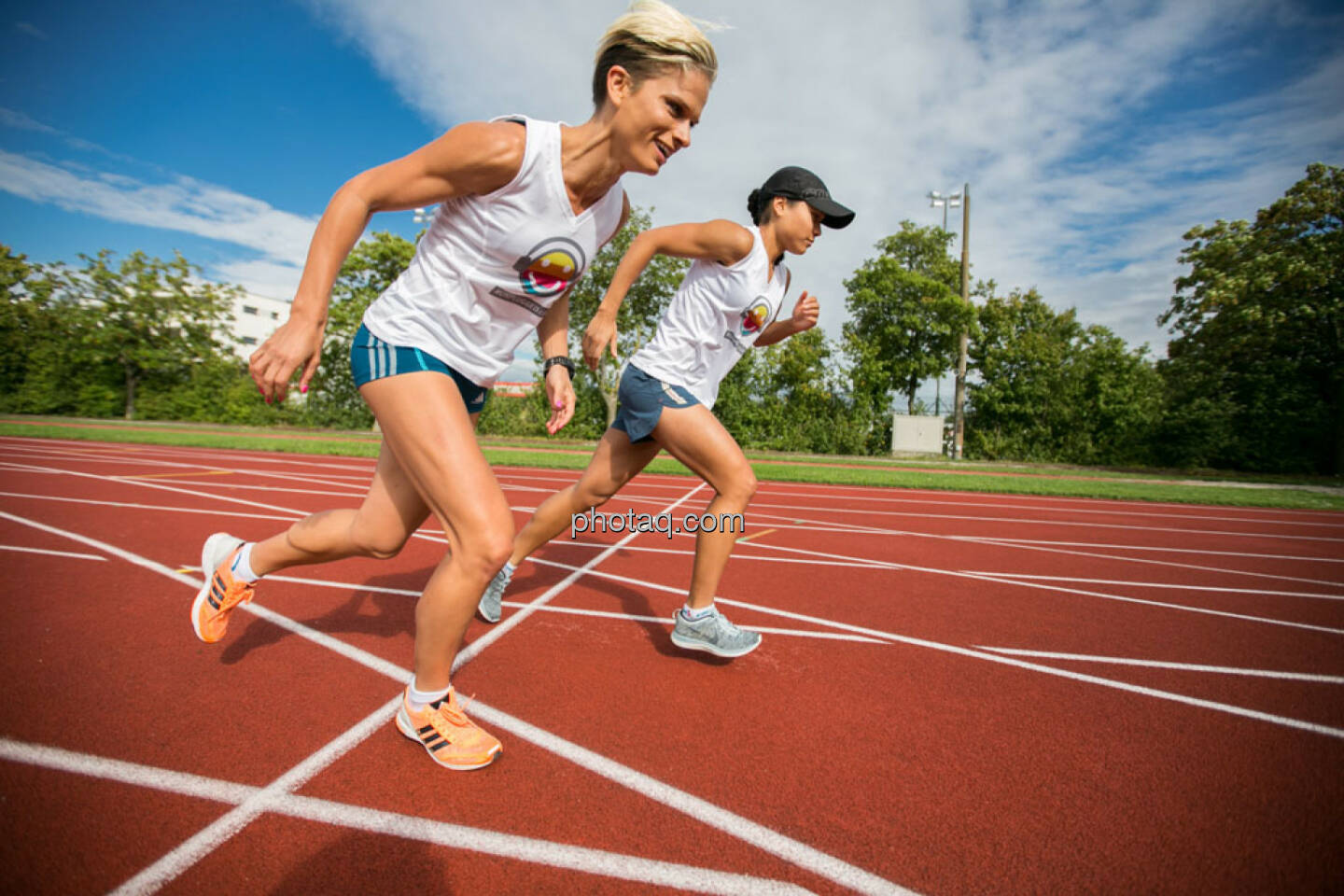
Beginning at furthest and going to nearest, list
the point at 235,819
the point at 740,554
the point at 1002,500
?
the point at 1002,500 < the point at 740,554 < the point at 235,819

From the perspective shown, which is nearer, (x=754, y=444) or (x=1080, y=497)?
(x=1080, y=497)

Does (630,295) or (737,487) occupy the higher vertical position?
(630,295)

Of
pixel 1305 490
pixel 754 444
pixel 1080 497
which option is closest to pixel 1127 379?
pixel 1305 490

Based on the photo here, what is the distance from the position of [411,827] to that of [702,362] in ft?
7.30

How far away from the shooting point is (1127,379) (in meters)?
22.0

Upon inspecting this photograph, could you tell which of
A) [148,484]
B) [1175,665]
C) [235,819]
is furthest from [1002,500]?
[148,484]

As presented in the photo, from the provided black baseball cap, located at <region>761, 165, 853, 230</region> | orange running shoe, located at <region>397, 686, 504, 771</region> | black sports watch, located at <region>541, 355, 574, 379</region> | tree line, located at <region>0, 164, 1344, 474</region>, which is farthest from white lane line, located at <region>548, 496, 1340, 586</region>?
tree line, located at <region>0, 164, 1344, 474</region>

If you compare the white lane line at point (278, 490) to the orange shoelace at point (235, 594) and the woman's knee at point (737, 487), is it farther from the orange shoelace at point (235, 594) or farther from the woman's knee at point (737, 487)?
the woman's knee at point (737, 487)

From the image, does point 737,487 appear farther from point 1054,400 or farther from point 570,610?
point 1054,400

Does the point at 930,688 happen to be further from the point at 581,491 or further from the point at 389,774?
the point at 389,774

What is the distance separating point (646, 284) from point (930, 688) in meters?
24.3

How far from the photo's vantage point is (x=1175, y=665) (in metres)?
2.96

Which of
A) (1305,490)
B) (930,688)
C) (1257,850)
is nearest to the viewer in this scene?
(1257,850)

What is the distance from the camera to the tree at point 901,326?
2359 cm
